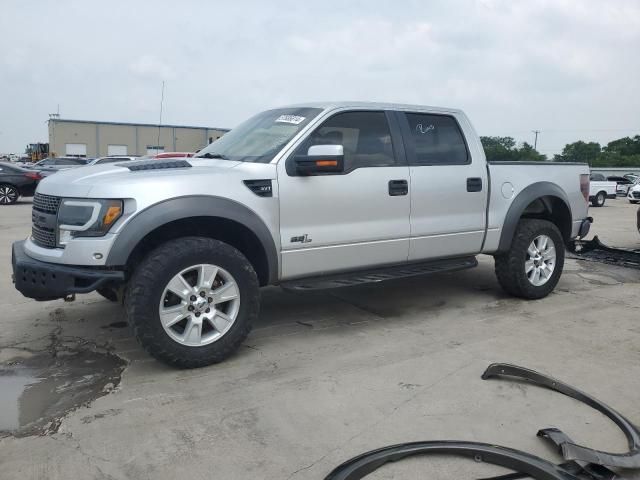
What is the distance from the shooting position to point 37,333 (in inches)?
183

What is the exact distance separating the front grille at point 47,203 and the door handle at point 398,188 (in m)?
2.54

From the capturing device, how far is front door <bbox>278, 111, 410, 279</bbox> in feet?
14.0

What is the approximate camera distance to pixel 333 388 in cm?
363

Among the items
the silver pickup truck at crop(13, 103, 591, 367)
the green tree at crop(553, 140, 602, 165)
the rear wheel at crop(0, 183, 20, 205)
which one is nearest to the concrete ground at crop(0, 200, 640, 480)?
the silver pickup truck at crop(13, 103, 591, 367)

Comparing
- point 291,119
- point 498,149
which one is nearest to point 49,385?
point 291,119

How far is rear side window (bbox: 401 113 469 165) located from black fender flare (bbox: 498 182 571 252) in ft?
2.40

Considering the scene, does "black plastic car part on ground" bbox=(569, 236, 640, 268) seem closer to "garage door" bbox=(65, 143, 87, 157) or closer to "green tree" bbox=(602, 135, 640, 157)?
"garage door" bbox=(65, 143, 87, 157)

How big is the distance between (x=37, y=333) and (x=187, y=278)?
170 cm

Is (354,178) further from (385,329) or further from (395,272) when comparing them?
(385,329)

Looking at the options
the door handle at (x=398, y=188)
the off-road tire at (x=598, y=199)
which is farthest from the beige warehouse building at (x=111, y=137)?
the door handle at (x=398, y=188)

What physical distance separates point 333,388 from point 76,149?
49143 millimetres

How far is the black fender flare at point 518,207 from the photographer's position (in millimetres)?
5605

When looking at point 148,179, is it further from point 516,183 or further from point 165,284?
point 516,183

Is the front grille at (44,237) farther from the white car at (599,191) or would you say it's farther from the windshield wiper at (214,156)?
the white car at (599,191)
